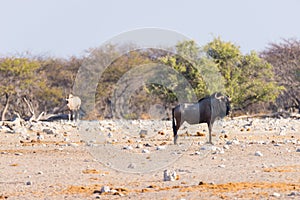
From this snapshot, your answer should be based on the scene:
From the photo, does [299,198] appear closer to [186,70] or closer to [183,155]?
[183,155]

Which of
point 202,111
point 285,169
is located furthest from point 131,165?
point 202,111

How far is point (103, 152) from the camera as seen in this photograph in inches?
607

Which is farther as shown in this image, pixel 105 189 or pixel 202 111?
pixel 202 111

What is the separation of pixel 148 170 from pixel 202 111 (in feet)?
23.2

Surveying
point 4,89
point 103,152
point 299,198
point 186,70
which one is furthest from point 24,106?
point 299,198

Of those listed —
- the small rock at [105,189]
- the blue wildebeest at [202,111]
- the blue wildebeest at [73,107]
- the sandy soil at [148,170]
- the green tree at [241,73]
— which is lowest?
the small rock at [105,189]

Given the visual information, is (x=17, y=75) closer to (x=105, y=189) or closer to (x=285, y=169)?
(x=285, y=169)

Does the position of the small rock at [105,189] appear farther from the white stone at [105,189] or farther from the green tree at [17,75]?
the green tree at [17,75]

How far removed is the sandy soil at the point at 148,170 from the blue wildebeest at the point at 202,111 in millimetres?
550

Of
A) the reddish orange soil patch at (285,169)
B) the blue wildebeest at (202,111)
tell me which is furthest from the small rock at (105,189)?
the blue wildebeest at (202,111)

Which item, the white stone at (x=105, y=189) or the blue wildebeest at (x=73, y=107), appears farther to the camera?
A: the blue wildebeest at (x=73, y=107)

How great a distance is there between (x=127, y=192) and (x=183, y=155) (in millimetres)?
4801

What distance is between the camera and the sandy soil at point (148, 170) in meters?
9.45

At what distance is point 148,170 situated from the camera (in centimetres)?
1215
